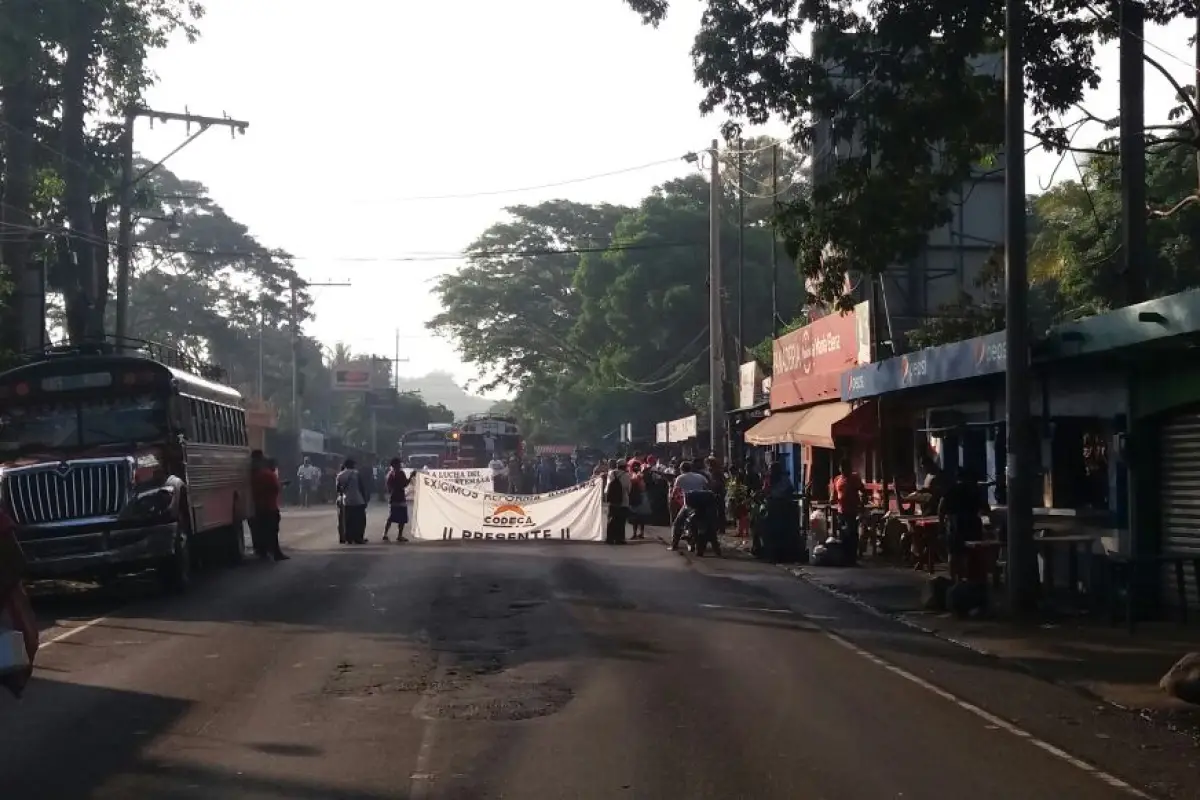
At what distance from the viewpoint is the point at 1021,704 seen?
11.2m

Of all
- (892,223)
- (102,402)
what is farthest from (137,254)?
(892,223)

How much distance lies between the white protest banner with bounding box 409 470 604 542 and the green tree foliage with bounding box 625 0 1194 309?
13.0m

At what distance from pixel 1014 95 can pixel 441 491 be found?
18.9 metres

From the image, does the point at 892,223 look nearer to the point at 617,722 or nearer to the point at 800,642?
the point at 800,642

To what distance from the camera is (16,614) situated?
8.41 meters

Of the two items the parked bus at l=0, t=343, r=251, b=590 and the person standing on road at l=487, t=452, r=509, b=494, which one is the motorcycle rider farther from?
the person standing on road at l=487, t=452, r=509, b=494

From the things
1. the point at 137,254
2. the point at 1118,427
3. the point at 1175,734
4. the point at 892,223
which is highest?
the point at 137,254

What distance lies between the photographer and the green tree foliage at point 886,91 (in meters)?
18.8

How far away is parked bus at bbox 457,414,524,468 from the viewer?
57000mm

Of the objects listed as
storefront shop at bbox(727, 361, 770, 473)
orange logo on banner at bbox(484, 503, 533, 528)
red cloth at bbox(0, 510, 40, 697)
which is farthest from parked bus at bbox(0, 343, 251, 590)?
storefront shop at bbox(727, 361, 770, 473)

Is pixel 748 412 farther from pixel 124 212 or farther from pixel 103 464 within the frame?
pixel 103 464

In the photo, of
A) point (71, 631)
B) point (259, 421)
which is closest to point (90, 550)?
point (71, 631)

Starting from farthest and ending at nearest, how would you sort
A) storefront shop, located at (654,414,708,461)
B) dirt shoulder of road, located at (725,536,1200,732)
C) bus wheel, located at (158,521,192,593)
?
storefront shop, located at (654,414,708,461) → bus wheel, located at (158,521,192,593) → dirt shoulder of road, located at (725,536,1200,732)

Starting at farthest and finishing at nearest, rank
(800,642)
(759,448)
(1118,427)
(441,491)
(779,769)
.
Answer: (759,448) → (441,491) → (1118,427) → (800,642) → (779,769)
